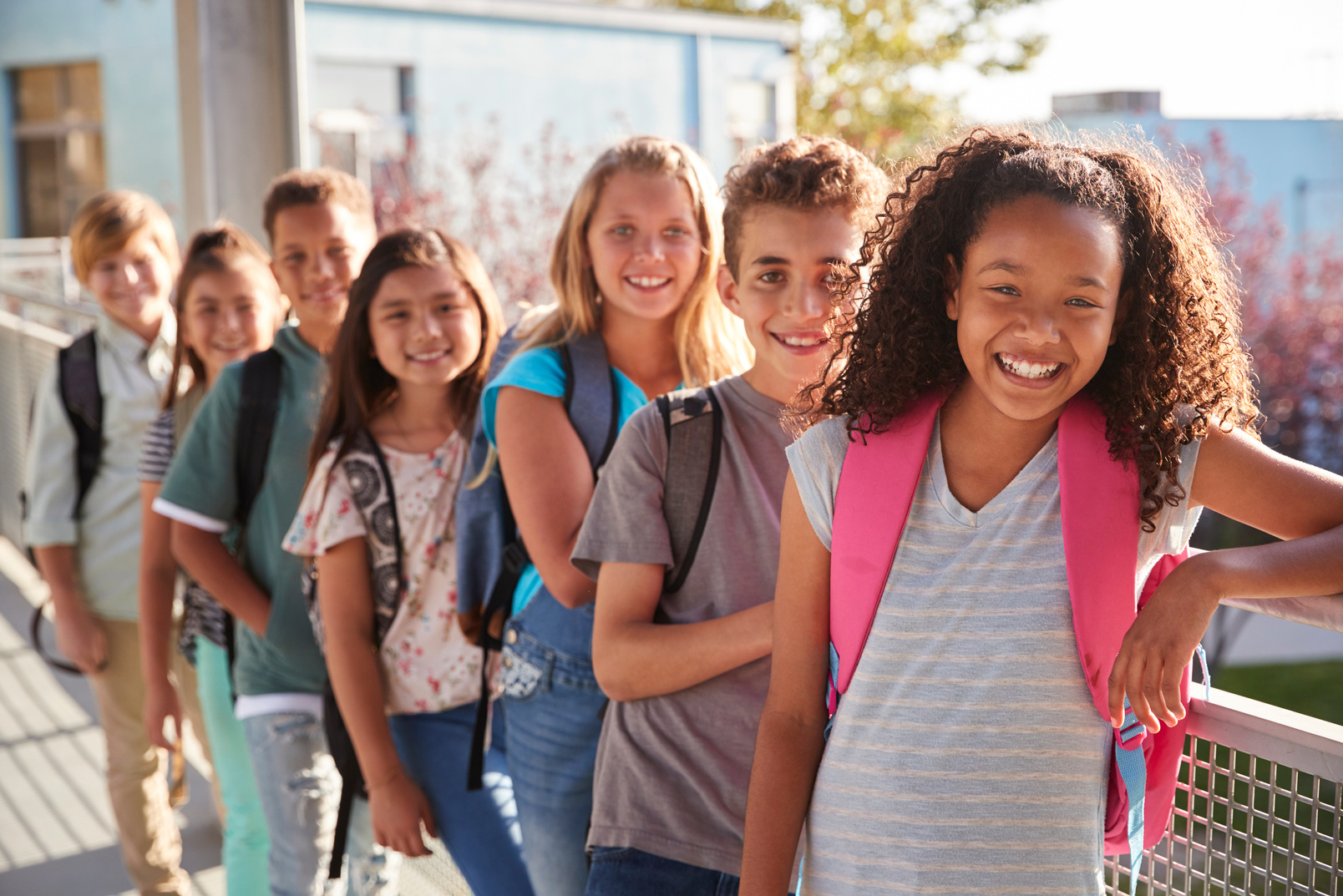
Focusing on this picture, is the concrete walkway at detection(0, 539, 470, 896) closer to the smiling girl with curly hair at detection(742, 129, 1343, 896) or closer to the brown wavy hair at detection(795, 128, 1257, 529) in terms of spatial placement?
the smiling girl with curly hair at detection(742, 129, 1343, 896)

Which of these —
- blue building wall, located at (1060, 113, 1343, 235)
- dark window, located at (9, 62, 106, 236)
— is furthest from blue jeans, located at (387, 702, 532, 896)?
dark window, located at (9, 62, 106, 236)

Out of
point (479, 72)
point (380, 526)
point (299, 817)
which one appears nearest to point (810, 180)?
point (380, 526)

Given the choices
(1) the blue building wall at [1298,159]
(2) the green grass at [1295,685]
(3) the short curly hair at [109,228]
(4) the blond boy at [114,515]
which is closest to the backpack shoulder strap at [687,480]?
(4) the blond boy at [114,515]

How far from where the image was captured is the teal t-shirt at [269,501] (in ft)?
8.06

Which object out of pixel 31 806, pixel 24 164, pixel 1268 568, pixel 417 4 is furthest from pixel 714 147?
pixel 1268 568

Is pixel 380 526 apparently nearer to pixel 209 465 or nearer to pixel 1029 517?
pixel 209 465

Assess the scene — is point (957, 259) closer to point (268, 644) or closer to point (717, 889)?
point (717, 889)

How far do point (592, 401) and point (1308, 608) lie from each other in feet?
3.61

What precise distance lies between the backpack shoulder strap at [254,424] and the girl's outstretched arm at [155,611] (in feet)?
1.12

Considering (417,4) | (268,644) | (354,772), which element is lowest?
(354,772)

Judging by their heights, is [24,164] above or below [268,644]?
above

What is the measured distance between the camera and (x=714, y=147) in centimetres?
1436

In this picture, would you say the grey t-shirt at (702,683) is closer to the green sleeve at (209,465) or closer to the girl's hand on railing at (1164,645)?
the girl's hand on railing at (1164,645)

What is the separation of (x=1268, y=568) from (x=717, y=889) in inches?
33.3
